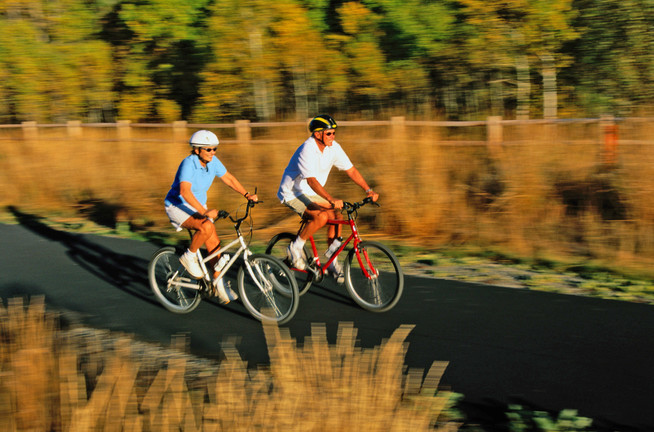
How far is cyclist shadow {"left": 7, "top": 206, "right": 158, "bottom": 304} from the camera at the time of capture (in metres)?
8.88

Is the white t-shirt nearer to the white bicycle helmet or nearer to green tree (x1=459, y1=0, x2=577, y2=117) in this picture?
the white bicycle helmet

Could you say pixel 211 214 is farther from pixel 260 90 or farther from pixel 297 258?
pixel 260 90

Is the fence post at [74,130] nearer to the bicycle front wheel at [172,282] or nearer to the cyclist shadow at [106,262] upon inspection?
the cyclist shadow at [106,262]

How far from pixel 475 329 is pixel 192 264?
267 centimetres

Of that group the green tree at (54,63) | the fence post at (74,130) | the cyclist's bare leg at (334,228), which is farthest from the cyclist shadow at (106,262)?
the green tree at (54,63)

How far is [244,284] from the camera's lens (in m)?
7.30

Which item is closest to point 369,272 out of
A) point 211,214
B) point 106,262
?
point 211,214

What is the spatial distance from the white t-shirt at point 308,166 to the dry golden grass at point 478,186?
3365mm

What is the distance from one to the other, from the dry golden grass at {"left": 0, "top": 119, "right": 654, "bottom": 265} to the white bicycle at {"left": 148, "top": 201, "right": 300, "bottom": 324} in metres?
4.01

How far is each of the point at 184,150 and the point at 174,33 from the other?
50.6 feet

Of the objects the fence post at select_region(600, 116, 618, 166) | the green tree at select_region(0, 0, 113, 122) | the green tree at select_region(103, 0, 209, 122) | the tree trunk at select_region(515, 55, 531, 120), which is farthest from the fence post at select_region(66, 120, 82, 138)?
the tree trunk at select_region(515, 55, 531, 120)

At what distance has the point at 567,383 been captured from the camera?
540 cm

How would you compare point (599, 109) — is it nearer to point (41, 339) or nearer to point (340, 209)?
point (340, 209)

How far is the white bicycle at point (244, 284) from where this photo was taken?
7090 mm
